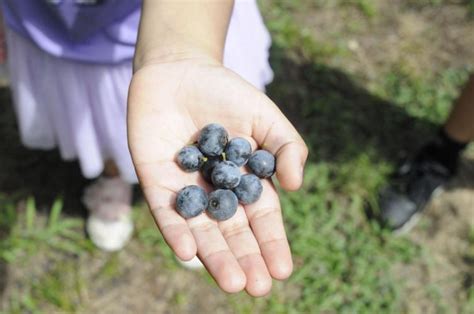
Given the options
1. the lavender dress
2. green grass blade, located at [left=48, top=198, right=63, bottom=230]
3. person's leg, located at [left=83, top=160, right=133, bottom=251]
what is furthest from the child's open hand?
green grass blade, located at [left=48, top=198, right=63, bottom=230]

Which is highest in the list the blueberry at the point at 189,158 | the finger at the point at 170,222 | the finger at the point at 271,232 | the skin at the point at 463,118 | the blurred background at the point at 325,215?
the blueberry at the point at 189,158

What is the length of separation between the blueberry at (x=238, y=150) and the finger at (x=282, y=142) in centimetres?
4

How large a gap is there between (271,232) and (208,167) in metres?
0.33

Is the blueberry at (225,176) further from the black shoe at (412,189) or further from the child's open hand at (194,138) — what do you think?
the black shoe at (412,189)

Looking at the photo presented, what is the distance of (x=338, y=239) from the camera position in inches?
108

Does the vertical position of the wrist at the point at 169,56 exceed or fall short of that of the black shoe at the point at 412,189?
it exceeds it

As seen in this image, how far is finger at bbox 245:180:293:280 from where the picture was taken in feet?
4.61

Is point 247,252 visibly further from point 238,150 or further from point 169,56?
point 169,56

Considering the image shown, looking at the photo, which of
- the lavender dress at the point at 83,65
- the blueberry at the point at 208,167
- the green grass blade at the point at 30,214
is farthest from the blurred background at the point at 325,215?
the blueberry at the point at 208,167

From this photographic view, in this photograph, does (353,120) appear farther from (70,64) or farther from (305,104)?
(70,64)

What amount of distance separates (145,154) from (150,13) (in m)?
0.44

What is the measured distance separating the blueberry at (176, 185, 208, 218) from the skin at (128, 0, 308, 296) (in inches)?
0.9

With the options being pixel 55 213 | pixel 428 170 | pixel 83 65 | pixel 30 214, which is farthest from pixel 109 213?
pixel 428 170

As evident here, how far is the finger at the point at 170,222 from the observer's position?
139cm
